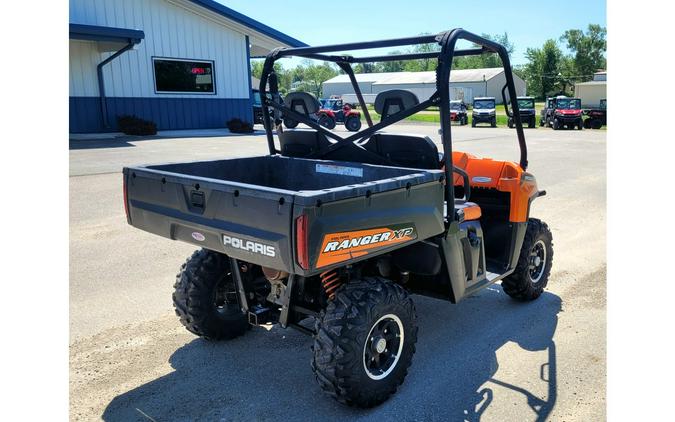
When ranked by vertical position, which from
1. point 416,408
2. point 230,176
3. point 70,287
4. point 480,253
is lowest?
point 416,408

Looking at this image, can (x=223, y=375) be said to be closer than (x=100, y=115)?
Yes

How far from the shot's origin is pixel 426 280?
3.82 meters

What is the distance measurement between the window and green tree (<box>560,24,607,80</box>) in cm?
7403

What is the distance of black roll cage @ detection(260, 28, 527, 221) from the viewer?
130 inches

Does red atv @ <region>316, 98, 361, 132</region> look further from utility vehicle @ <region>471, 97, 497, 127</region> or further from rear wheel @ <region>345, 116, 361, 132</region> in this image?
utility vehicle @ <region>471, 97, 497, 127</region>

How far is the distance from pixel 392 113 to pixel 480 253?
118 cm

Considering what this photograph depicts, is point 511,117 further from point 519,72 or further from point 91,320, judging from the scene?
point 519,72

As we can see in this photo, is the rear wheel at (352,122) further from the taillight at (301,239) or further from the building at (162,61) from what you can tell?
the taillight at (301,239)

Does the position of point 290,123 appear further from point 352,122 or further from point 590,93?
point 590,93

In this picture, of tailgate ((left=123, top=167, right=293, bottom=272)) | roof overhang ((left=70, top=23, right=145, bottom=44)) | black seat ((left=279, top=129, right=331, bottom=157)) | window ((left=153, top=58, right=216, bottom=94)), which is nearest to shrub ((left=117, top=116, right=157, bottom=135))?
window ((left=153, top=58, right=216, bottom=94))

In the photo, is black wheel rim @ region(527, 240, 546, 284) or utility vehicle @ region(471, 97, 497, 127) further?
utility vehicle @ region(471, 97, 497, 127)

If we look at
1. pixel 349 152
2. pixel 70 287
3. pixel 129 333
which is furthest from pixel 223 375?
pixel 70 287

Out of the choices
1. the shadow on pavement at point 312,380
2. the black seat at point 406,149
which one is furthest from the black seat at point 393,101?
the shadow on pavement at point 312,380

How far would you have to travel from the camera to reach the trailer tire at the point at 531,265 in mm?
4490
